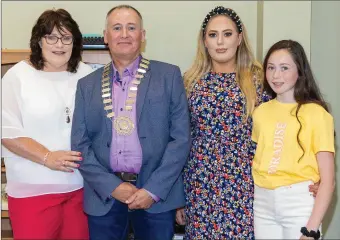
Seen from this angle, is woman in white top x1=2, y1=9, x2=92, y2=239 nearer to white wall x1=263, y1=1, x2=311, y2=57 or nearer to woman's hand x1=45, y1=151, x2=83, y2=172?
woman's hand x1=45, y1=151, x2=83, y2=172

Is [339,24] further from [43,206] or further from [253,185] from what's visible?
[43,206]

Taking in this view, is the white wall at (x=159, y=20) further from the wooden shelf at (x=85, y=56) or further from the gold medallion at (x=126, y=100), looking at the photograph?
the gold medallion at (x=126, y=100)

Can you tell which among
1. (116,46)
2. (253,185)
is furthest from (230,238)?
(116,46)

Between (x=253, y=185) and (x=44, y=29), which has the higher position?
(x=44, y=29)

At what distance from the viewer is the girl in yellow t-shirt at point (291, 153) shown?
6.32 ft

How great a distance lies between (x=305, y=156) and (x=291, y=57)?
1.47 ft

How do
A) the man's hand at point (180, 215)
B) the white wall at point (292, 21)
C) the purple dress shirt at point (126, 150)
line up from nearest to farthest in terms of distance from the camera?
the purple dress shirt at point (126, 150) → the man's hand at point (180, 215) → the white wall at point (292, 21)

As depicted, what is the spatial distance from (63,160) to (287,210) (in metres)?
A: 1.07

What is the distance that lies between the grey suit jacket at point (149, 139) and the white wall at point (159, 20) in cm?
125

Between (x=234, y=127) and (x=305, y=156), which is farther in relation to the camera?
(x=234, y=127)

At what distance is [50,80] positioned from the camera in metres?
2.32

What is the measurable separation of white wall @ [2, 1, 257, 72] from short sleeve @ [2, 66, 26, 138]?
1.27m

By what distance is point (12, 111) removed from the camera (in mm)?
2262

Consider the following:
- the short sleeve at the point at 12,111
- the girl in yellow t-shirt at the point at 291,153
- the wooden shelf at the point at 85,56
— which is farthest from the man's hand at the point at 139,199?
the wooden shelf at the point at 85,56
